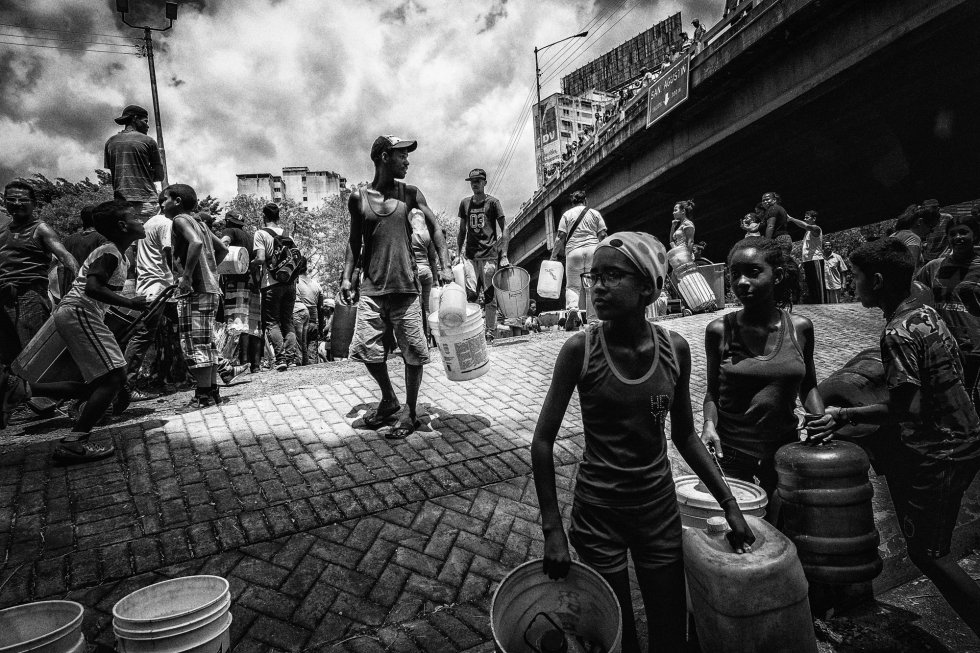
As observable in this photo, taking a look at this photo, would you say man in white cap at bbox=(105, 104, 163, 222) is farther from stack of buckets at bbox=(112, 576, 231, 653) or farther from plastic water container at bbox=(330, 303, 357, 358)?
stack of buckets at bbox=(112, 576, 231, 653)

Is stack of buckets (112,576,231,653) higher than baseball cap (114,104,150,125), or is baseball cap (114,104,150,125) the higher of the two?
baseball cap (114,104,150,125)

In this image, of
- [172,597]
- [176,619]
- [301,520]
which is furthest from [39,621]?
[301,520]

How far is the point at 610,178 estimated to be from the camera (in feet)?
84.8

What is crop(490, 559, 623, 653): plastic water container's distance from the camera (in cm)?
177

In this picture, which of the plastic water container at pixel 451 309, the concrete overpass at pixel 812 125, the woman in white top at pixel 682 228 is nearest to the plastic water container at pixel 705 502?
the plastic water container at pixel 451 309

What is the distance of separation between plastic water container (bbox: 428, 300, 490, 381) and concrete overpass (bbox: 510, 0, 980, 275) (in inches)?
497

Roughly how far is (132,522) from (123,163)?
5.39 metres

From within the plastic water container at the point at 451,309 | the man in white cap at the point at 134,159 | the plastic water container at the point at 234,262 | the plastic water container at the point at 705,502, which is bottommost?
the plastic water container at the point at 705,502

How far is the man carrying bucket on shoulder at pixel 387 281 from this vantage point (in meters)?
4.91

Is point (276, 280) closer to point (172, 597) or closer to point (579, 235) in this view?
point (579, 235)

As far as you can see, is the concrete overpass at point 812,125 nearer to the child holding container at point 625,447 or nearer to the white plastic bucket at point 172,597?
the child holding container at point 625,447

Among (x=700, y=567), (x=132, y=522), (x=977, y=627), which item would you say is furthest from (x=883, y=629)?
(x=132, y=522)

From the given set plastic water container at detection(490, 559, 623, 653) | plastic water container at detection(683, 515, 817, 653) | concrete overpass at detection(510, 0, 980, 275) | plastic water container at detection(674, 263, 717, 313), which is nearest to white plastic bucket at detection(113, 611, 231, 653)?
plastic water container at detection(490, 559, 623, 653)

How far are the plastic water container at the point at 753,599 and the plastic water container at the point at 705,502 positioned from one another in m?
0.28
